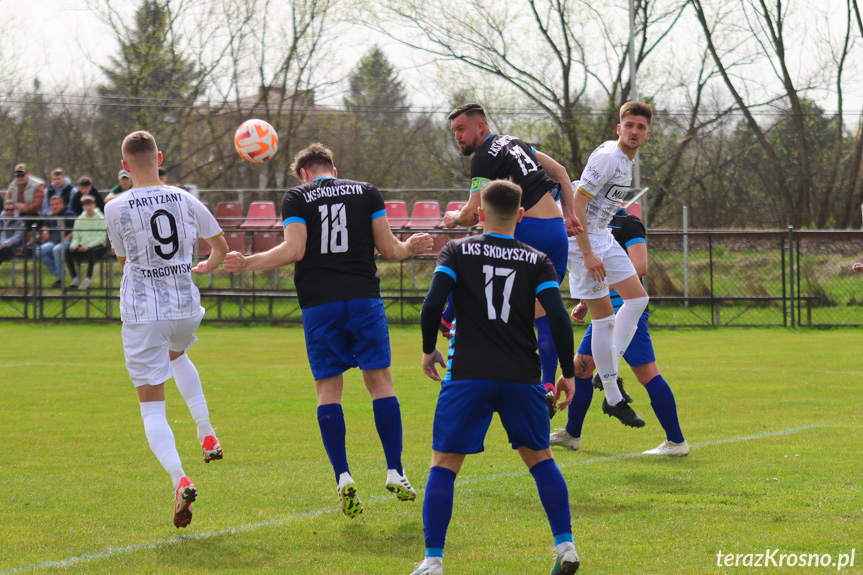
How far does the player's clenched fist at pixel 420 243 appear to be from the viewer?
5561 mm

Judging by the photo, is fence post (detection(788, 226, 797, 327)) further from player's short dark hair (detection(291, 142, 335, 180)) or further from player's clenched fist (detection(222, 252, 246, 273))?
player's clenched fist (detection(222, 252, 246, 273))

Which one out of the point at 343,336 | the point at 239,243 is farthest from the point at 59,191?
the point at 343,336

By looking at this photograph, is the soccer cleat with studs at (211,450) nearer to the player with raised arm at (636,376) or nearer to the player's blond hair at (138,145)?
the player's blond hair at (138,145)

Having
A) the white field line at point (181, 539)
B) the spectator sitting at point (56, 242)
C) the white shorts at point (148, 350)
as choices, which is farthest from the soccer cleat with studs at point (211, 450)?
the spectator sitting at point (56, 242)

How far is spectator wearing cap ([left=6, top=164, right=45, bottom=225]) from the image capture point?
73.9ft

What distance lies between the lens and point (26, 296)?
830 inches

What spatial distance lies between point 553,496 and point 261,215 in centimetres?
2405

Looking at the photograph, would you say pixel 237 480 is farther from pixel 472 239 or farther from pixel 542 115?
pixel 542 115

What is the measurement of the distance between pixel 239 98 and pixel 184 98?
2063mm

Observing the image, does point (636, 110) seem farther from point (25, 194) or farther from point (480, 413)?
point (25, 194)

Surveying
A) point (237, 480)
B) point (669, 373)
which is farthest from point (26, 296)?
point (237, 480)

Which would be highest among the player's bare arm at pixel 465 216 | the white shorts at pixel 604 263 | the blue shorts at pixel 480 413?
the player's bare arm at pixel 465 216

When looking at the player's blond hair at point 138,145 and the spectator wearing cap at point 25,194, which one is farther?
the spectator wearing cap at point 25,194

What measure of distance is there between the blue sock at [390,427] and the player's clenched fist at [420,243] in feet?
3.00
